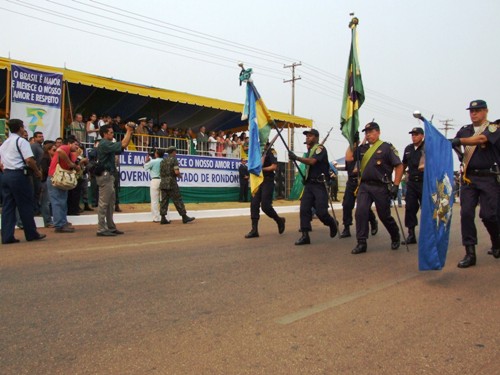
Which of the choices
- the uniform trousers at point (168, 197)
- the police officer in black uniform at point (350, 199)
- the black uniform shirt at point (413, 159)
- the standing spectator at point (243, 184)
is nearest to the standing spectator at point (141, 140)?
the standing spectator at point (243, 184)

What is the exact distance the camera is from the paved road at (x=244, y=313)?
281 cm

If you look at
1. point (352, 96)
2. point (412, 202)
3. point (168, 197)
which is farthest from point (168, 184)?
point (412, 202)

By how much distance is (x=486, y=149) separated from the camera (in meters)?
5.64

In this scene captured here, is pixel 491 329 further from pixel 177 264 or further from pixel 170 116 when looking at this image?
pixel 170 116

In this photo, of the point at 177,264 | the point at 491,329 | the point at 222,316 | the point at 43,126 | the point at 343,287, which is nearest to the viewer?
the point at 491,329

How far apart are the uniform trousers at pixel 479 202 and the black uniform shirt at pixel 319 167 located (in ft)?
7.69

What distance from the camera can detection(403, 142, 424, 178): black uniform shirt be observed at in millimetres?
7718

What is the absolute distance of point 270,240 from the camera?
8.06 metres

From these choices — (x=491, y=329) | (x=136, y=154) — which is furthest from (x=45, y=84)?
(x=491, y=329)

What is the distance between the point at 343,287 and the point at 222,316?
152 centimetres

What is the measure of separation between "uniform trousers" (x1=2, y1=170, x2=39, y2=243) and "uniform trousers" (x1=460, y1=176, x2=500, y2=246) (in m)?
6.62

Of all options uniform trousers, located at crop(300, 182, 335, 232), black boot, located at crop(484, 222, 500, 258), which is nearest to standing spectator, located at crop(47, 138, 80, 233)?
uniform trousers, located at crop(300, 182, 335, 232)

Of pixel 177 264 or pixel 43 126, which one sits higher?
pixel 43 126

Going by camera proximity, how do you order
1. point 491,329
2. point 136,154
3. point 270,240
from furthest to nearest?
1. point 136,154
2. point 270,240
3. point 491,329
